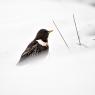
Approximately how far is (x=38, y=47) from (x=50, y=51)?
0.46ft

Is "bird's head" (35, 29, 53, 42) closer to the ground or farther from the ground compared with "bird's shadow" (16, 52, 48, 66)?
farther from the ground

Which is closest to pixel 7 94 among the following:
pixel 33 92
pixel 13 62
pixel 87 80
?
pixel 33 92

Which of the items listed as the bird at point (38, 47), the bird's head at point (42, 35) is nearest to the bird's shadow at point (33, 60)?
the bird at point (38, 47)

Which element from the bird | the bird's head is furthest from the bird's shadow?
the bird's head

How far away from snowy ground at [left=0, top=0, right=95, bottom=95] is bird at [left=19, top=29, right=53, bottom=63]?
83 mm

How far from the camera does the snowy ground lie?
2.14m

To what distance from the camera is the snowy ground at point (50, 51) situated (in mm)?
2139

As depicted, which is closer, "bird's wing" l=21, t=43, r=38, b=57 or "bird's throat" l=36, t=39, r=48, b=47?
"bird's wing" l=21, t=43, r=38, b=57

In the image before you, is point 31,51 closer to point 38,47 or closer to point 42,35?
point 38,47

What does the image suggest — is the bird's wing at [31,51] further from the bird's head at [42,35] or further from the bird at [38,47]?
the bird's head at [42,35]

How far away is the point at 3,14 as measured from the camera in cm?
413

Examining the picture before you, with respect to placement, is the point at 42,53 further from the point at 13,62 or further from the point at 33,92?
the point at 33,92

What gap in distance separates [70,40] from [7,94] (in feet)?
4.16

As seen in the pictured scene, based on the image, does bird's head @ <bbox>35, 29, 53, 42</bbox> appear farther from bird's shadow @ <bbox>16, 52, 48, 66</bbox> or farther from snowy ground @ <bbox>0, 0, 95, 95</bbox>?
bird's shadow @ <bbox>16, 52, 48, 66</bbox>
